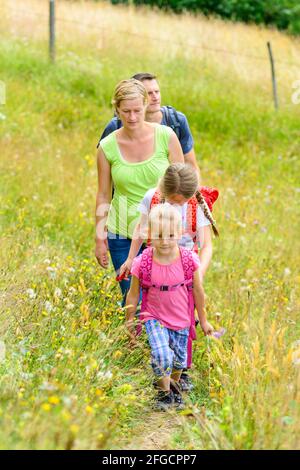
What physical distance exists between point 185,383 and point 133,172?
4.25 ft

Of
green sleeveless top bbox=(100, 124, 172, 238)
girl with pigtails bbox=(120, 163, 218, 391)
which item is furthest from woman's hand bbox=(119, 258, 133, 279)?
green sleeveless top bbox=(100, 124, 172, 238)

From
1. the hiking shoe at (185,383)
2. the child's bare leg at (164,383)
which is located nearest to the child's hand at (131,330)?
the child's bare leg at (164,383)

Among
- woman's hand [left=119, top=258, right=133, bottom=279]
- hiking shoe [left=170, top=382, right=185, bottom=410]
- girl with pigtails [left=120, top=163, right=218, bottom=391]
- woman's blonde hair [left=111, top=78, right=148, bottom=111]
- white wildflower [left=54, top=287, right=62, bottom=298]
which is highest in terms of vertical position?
woman's blonde hair [left=111, top=78, right=148, bottom=111]

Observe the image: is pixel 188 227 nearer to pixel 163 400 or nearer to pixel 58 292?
pixel 58 292

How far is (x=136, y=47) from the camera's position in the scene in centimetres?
1620

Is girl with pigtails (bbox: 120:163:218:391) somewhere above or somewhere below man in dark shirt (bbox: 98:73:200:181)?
below

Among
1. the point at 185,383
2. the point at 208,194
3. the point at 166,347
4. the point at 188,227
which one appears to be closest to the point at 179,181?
the point at 188,227

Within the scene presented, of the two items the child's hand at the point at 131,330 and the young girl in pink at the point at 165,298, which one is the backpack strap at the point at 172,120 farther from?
the child's hand at the point at 131,330

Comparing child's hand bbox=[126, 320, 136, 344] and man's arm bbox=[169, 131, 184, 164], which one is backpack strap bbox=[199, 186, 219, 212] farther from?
child's hand bbox=[126, 320, 136, 344]

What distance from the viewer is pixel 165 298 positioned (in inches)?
184

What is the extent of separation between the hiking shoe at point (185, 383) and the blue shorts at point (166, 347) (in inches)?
5.2

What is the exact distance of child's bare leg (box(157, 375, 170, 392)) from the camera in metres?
4.63

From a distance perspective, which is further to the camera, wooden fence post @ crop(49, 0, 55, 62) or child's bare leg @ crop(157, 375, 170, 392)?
wooden fence post @ crop(49, 0, 55, 62)

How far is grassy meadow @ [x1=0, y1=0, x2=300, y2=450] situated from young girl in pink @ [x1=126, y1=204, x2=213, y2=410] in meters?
A: 0.14
